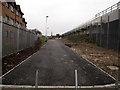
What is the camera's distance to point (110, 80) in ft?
14.4

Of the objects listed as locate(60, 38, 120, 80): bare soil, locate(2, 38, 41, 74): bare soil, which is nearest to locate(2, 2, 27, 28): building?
locate(2, 38, 41, 74): bare soil

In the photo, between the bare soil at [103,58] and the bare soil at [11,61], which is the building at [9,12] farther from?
the bare soil at [103,58]

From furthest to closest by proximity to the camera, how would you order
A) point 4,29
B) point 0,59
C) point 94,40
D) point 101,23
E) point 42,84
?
point 94,40 → point 101,23 → point 4,29 → point 0,59 → point 42,84

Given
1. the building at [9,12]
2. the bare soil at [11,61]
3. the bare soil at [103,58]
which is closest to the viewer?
the bare soil at [11,61]

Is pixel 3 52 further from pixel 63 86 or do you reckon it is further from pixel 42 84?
pixel 63 86

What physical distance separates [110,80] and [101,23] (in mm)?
13442

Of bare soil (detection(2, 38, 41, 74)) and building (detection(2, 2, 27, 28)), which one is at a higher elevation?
building (detection(2, 2, 27, 28))

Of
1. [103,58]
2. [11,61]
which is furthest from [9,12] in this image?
[103,58]

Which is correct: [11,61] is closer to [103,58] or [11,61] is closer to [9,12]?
[103,58]

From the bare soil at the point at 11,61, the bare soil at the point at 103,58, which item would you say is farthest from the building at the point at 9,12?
the bare soil at the point at 103,58

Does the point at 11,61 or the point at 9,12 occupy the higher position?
the point at 9,12

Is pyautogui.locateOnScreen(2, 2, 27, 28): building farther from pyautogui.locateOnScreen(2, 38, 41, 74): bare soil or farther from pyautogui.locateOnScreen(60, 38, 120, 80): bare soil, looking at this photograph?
pyautogui.locateOnScreen(60, 38, 120, 80): bare soil

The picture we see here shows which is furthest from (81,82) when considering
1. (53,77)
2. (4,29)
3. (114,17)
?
(114,17)

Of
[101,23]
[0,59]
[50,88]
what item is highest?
[101,23]
